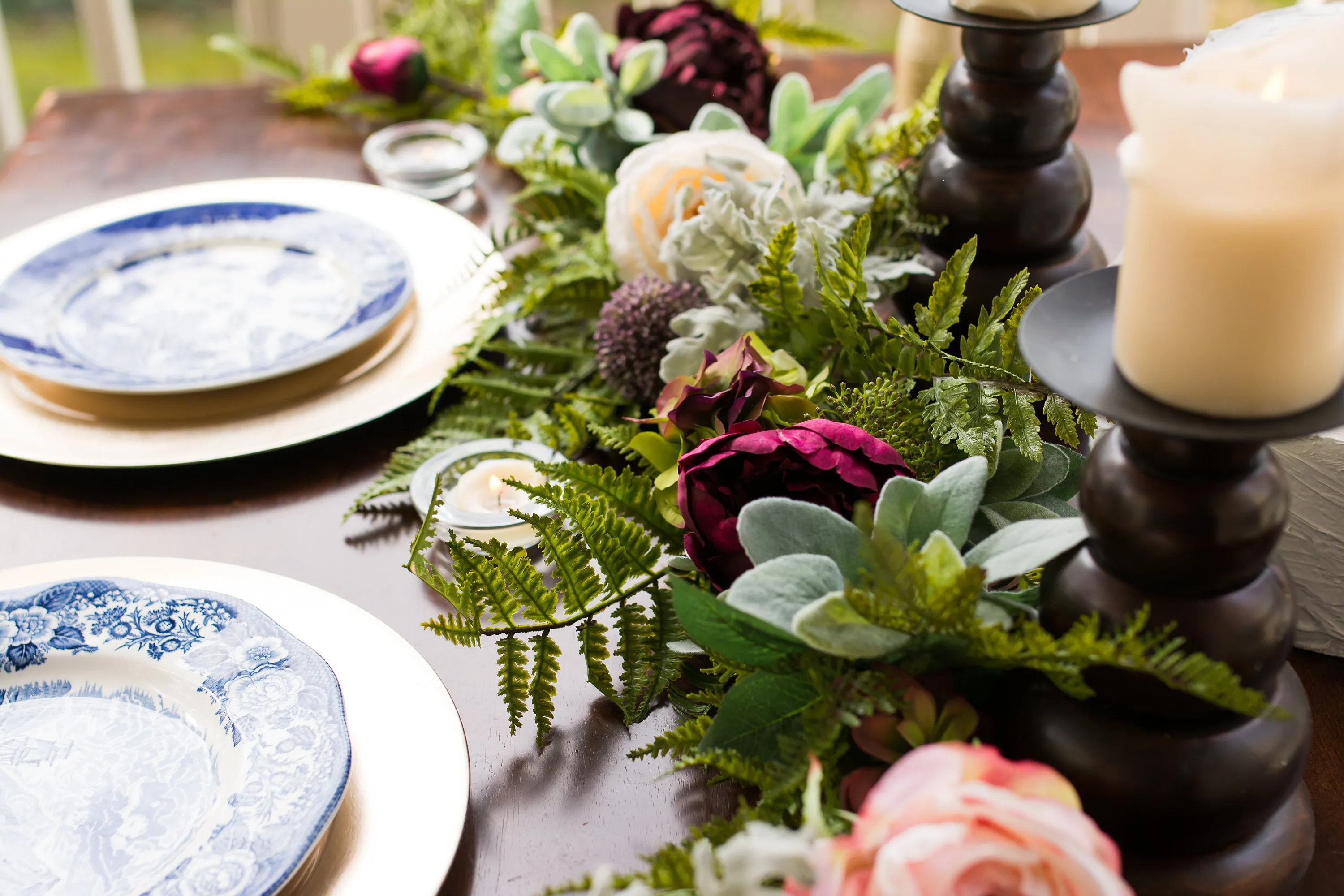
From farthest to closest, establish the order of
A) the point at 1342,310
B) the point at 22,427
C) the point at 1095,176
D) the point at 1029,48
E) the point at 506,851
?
the point at 1095,176 < the point at 22,427 < the point at 1029,48 < the point at 506,851 < the point at 1342,310

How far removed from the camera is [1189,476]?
36 cm

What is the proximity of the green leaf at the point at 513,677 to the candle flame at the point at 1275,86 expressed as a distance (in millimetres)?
332

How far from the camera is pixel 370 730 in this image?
1.67ft

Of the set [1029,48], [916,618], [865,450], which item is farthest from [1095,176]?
[916,618]

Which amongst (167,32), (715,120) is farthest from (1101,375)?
(167,32)

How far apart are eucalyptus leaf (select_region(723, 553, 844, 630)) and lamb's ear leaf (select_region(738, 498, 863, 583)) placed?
0.06 feet

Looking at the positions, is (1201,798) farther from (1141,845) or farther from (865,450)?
(865,450)

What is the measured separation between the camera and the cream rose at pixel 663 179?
74cm

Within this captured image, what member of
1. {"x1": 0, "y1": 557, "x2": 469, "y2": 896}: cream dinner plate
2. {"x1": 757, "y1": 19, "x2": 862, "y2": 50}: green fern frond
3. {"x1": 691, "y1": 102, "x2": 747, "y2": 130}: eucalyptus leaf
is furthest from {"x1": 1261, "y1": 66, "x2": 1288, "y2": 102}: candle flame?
{"x1": 757, "y1": 19, "x2": 862, "y2": 50}: green fern frond

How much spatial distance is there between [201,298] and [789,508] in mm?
622

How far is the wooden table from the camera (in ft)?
1.58

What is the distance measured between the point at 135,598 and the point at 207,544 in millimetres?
140

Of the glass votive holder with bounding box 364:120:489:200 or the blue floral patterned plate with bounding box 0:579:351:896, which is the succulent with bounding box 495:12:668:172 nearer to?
the glass votive holder with bounding box 364:120:489:200

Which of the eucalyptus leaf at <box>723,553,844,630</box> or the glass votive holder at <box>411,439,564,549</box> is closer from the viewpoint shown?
the eucalyptus leaf at <box>723,553,844,630</box>
